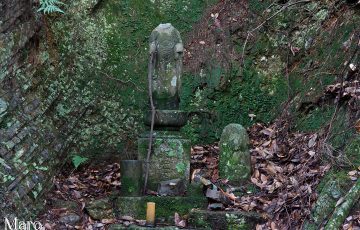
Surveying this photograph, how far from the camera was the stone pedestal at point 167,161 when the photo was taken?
6.61 meters

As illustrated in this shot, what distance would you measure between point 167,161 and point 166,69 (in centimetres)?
110

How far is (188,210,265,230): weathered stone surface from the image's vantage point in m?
5.77

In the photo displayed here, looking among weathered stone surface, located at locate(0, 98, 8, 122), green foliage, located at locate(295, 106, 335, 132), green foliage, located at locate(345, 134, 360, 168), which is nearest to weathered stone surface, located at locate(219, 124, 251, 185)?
green foliage, located at locate(295, 106, 335, 132)

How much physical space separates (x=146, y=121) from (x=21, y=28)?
2073 mm

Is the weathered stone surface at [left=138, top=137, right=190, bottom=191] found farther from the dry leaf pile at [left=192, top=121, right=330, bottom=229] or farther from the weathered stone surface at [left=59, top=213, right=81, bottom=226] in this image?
the weathered stone surface at [left=59, top=213, right=81, bottom=226]

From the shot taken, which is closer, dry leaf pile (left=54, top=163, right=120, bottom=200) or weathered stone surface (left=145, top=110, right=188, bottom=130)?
weathered stone surface (left=145, top=110, right=188, bottom=130)

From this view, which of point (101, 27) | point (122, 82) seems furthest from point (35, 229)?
point (101, 27)

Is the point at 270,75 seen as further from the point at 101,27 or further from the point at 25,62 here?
the point at 25,62

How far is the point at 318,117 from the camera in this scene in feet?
24.0

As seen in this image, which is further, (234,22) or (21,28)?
(234,22)

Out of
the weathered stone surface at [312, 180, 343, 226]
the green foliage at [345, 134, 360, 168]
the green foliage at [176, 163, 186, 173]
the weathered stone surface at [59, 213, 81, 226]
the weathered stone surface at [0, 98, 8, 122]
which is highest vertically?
the weathered stone surface at [0, 98, 8, 122]

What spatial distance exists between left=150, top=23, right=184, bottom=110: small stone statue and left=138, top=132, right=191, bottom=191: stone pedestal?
0.44m

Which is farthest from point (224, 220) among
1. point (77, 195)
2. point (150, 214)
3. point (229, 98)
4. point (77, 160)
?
point (229, 98)

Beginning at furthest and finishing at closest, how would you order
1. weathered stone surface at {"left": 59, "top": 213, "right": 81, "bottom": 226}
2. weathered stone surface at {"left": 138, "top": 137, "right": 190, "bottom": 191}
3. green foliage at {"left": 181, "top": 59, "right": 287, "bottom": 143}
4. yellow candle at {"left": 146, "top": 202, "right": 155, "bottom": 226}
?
green foliage at {"left": 181, "top": 59, "right": 287, "bottom": 143} → weathered stone surface at {"left": 138, "top": 137, "right": 190, "bottom": 191} → weathered stone surface at {"left": 59, "top": 213, "right": 81, "bottom": 226} → yellow candle at {"left": 146, "top": 202, "right": 155, "bottom": 226}
